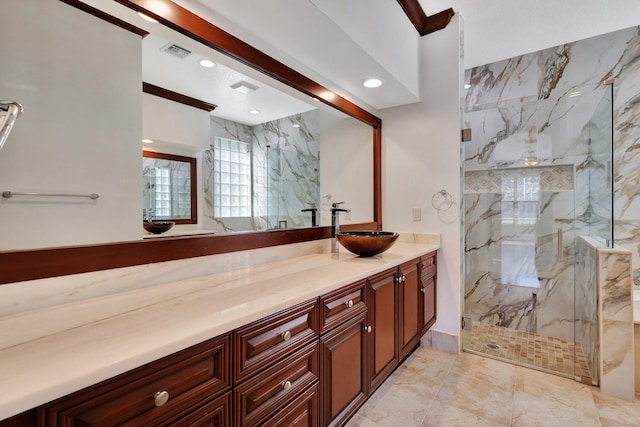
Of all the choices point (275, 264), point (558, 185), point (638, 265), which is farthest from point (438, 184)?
point (638, 265)

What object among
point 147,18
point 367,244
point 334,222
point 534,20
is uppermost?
point 534,20

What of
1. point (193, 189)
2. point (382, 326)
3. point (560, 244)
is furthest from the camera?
point (560, 244)

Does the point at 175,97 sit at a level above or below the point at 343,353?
above

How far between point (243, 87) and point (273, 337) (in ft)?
4.07

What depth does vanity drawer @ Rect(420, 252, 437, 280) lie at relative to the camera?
7.40 feet

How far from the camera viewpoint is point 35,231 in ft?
3.13

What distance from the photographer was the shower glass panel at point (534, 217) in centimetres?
241

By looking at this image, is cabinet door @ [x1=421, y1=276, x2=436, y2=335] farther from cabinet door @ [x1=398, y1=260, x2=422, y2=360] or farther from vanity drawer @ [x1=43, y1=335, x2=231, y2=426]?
vanity drawer @ [x1=43, y1=335, x2=231, y2=426]

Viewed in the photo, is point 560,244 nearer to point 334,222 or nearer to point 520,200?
point 520,200

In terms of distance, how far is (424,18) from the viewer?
2490mm

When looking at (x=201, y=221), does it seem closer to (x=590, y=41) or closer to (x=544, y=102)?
(x=544, y=102)

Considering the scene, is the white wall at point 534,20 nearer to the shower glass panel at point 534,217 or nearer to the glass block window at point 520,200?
the shower glass panel at point 534,217

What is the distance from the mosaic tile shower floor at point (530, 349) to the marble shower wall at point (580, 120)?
926mm

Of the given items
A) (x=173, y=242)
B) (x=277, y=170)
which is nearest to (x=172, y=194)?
(x=173, y=242)
